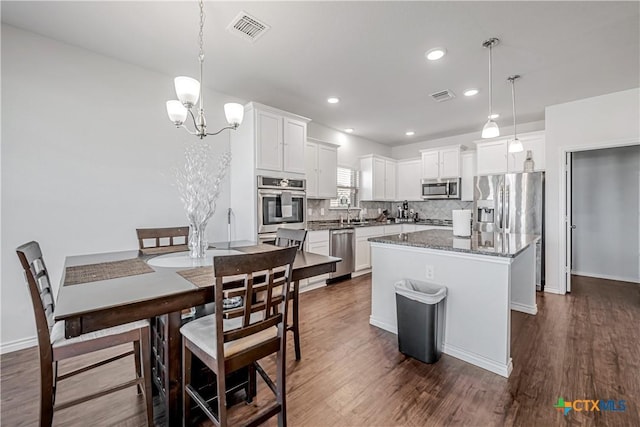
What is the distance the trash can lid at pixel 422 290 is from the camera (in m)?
2.19

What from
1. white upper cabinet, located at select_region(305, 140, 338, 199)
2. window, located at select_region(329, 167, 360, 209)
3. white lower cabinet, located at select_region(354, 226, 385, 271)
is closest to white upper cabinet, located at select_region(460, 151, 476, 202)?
white lower cabinet, located at select_region(354, 226, 385, 271)

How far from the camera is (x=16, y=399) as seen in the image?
1795 millimetres

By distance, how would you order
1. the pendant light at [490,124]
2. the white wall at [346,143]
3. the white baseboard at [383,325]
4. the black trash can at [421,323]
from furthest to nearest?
the white wall at [346,143] < the white baseboard at [383,325] < the pendant light at [490,124] < the black trash can at [421,323]

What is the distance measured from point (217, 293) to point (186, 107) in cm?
135

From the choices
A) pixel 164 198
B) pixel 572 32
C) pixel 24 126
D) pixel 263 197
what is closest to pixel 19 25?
pixel 24 126

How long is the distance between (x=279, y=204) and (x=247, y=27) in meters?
2.01

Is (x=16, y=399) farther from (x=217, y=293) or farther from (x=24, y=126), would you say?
(x=24, y=126)

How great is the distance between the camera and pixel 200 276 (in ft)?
5.06

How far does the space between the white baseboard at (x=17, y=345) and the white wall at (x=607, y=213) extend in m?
7.70

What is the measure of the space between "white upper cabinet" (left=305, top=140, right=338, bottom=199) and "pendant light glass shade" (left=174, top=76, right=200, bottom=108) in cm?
274

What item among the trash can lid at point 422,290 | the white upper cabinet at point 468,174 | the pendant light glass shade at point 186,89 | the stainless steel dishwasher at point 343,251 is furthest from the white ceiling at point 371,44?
the trash can lid at point 422,290

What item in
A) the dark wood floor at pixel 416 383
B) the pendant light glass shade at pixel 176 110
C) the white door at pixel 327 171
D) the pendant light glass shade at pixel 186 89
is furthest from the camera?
the white door at pixel 327 171

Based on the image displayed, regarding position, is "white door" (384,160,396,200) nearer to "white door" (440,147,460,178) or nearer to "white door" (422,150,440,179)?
"white door" (422,150,440,179)

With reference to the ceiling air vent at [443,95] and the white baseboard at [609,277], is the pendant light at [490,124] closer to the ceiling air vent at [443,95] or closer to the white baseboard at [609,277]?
the ceiling air vent at [443,95]
